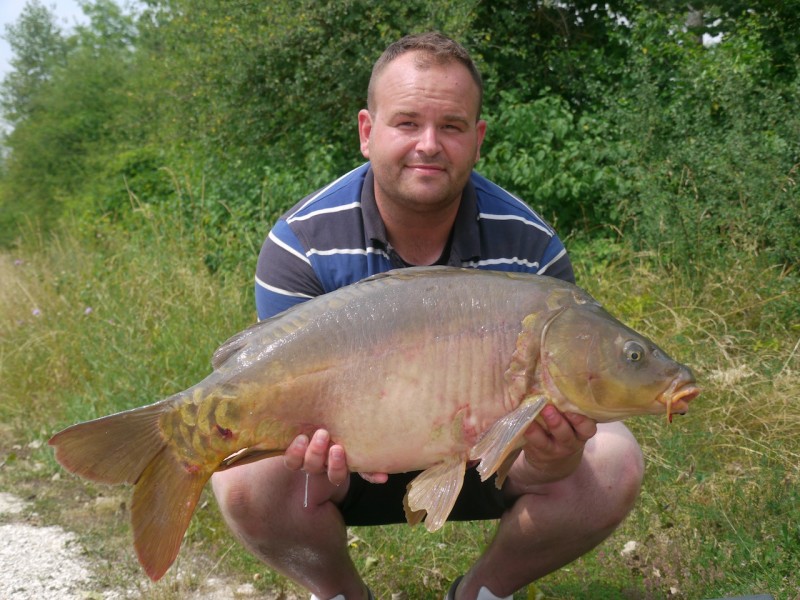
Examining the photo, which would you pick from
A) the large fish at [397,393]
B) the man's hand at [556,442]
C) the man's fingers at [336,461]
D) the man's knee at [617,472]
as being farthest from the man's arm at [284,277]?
the man's knee at [617,472]

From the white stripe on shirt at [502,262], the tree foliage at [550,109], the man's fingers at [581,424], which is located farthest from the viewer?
the tree foliage at [550,109]

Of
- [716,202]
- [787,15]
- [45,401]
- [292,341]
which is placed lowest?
[45,401]

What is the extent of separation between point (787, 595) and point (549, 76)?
5.77m

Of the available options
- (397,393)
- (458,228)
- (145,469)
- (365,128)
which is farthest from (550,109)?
(145,469)

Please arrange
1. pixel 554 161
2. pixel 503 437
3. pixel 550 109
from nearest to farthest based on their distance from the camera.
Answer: pixel 503 437 < pixel 554 161 < pixel 550 109

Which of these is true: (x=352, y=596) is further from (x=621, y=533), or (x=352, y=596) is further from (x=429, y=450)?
(x=621, y=533)

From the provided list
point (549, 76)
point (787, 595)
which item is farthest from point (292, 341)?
point (549, 76)

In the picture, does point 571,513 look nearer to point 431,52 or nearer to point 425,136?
point 425,136

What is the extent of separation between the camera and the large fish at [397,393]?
1.69 metres

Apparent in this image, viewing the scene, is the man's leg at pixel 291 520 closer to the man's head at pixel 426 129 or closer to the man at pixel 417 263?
the man at pixel 417 263

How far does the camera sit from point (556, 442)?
1.83 meters

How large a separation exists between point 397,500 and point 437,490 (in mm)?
514

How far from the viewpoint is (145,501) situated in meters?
1.75

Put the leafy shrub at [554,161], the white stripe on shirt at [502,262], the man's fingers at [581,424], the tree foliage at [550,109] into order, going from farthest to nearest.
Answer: the leafy shrub at [554,161]
the tree foliage at [550,109]
the white stripe on shirt at [502,262]
the man's fingers at [581,424]
